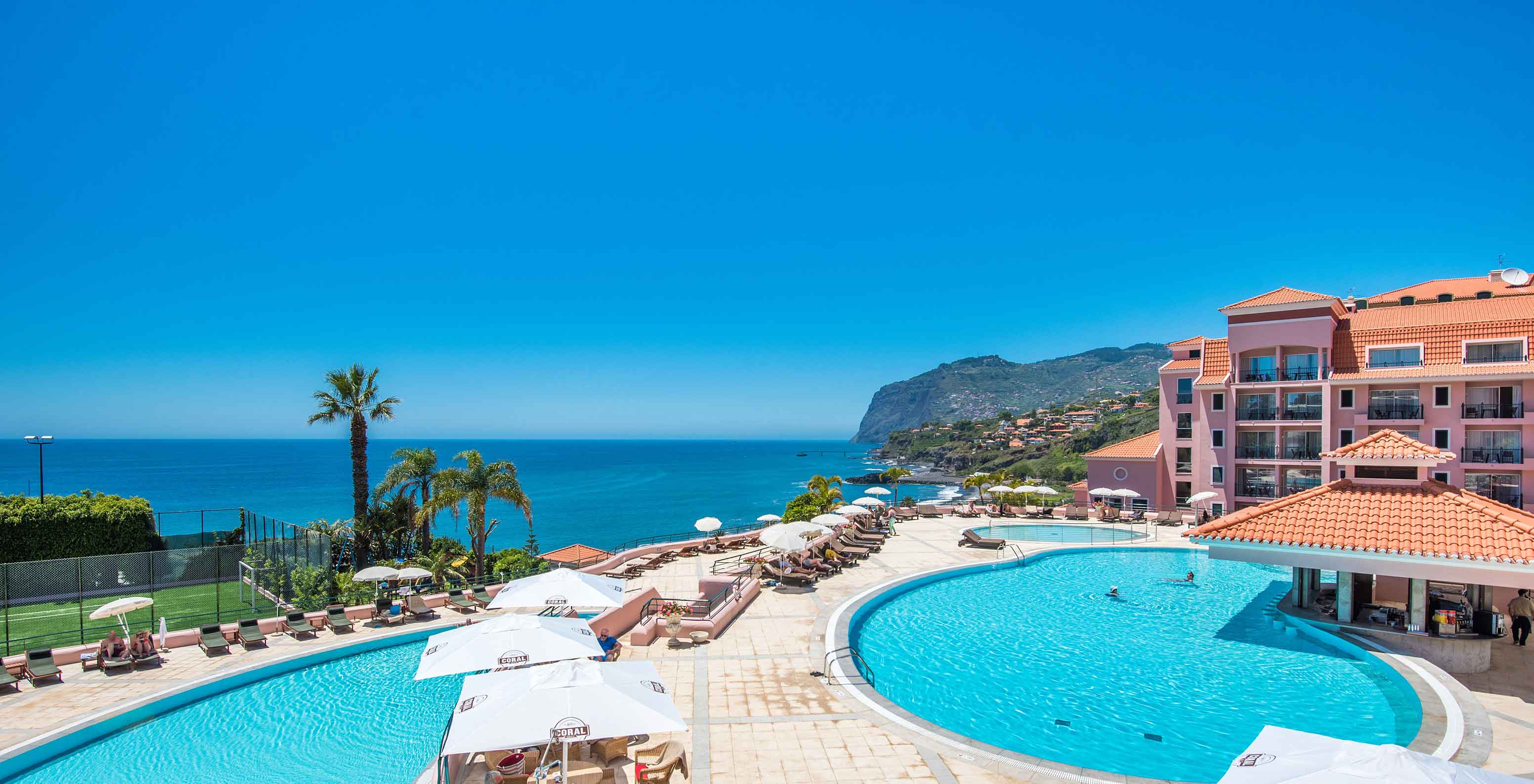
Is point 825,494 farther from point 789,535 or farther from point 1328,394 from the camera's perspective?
point 1328,394

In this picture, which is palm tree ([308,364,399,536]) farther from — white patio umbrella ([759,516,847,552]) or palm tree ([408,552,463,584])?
white patio umbrella ([759,516,847,552])

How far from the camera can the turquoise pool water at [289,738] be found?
32.3 feet

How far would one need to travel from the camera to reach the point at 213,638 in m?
14.2

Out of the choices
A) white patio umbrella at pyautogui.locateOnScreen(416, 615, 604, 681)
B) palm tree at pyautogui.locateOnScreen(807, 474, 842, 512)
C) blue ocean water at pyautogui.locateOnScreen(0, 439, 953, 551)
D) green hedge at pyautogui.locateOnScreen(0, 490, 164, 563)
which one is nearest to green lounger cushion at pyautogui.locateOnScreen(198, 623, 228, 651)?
white patio umbrella at pyautogui.locateOnScreen(416, 615, 604, 681)

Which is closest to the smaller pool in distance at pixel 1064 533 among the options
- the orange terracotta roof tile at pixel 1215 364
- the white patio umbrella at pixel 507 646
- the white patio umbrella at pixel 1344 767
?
the orange terracotta roof tile at pixel 1215 364

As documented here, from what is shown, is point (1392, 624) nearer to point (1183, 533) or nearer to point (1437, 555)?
point (1437, 555)

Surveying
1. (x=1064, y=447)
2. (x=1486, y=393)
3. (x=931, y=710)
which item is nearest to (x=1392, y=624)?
(x=931, y=710)

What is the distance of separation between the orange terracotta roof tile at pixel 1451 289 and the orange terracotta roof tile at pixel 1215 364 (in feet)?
45.0

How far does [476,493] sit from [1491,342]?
3846 cm

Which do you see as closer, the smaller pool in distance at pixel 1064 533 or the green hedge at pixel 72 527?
the green hedge at pixel 72 527

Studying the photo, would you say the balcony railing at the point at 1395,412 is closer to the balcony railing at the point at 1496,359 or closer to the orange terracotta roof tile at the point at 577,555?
the balcony railing at the point at 1496,359

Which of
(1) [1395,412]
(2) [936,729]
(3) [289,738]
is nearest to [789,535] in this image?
(2) [936,729]

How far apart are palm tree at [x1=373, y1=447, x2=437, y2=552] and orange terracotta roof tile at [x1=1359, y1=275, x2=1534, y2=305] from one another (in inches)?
1971

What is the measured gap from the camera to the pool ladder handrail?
38.5 ft
